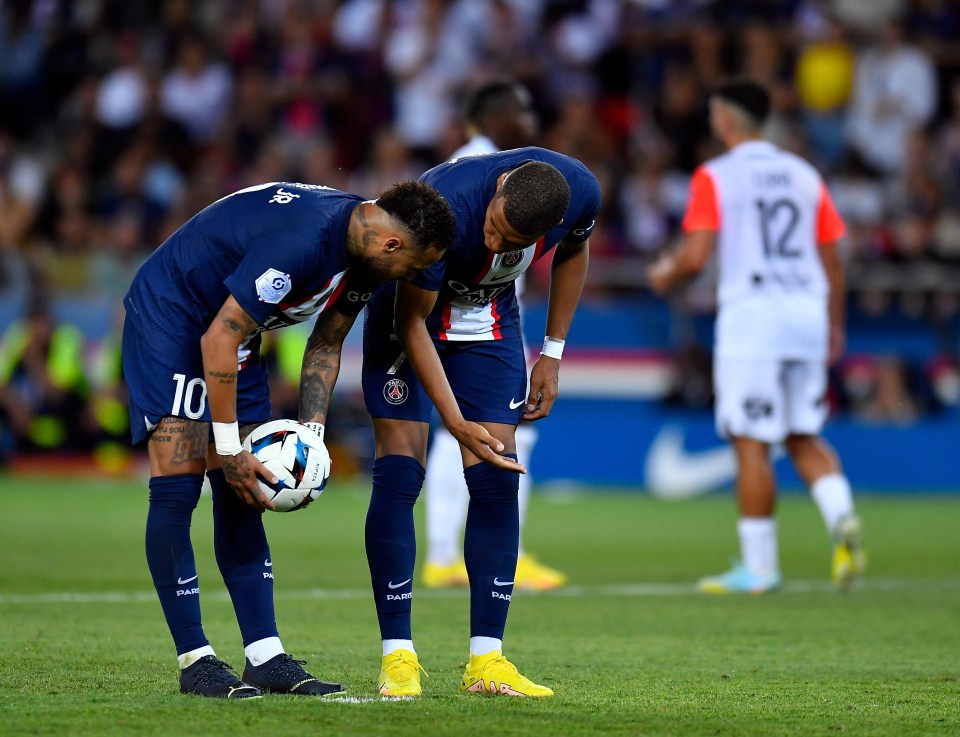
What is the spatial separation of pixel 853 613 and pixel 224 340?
3.88 meters

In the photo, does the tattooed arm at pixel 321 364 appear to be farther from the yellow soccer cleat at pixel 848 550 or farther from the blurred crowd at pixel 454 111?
the blurred crowd at pixel 454 111

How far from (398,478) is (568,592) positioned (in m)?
3.02

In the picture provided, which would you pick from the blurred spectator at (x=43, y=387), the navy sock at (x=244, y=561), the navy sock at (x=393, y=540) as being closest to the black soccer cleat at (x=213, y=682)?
the navy sock at (x=244, y=561)

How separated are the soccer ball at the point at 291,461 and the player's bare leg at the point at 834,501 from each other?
3.91 meters

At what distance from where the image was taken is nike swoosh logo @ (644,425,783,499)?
1433cm

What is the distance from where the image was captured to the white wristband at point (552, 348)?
18.9 feet

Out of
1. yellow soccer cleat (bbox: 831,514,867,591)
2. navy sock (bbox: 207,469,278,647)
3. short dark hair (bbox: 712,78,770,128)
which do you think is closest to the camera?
navy sock (bbox: 207,469,278,647)

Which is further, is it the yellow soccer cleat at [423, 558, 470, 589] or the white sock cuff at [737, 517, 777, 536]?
the yellow soccer cleat at [423, 558, 470, 589]

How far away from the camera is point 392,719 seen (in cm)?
450

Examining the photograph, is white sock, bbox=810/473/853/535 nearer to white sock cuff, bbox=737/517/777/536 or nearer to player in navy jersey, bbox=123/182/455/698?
white sock cuff, bbox=737/517/777/536

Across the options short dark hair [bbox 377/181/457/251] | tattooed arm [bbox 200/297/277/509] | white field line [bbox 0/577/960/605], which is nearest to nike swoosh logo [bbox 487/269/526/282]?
short dark hair [bbox 377/181/457/251]

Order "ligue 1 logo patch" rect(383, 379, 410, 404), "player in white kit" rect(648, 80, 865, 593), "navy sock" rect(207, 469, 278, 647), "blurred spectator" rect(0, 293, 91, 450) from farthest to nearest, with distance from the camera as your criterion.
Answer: "blurred spectator" rect(0, 293, 91, 450)
"player in white kit" rect(648, 80, 865, 593)
"ligue 1 logo patch" rect(383, 379, 410, 404)
"navy sock" rect(207, 469, 278, 647)

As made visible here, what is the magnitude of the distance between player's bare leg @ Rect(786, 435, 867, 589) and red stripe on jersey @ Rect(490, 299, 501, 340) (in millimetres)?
3221

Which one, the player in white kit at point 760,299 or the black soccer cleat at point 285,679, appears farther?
the player in white kit at point 760,299
